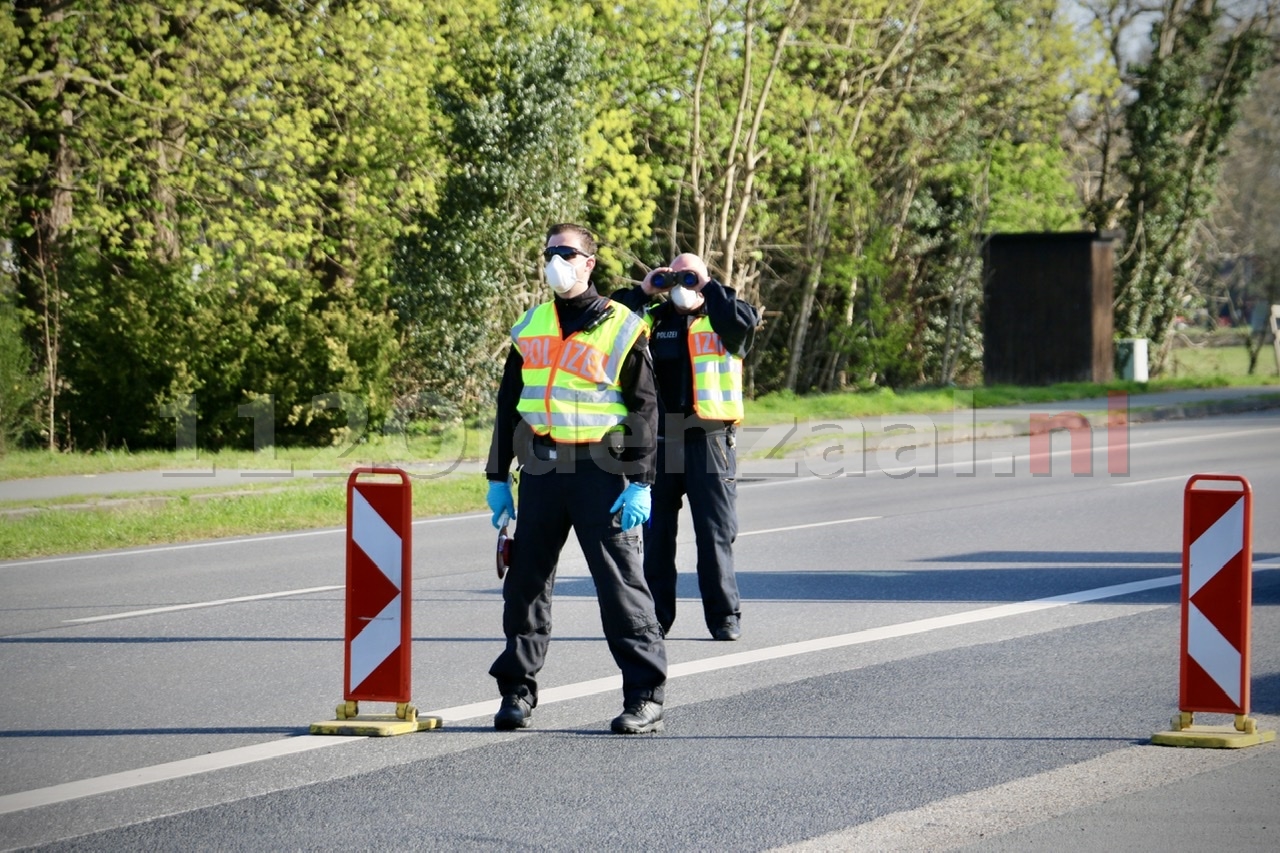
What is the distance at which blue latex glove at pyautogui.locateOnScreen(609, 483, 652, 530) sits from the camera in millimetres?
6160

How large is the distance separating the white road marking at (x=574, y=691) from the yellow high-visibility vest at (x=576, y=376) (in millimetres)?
1272

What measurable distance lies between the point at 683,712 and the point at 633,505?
0.97m

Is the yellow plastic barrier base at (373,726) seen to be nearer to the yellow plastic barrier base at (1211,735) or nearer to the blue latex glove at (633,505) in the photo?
the blue latex glove at (633,505)

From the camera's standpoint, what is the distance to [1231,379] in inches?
1147

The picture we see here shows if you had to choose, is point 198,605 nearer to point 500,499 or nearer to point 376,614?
point 376,614

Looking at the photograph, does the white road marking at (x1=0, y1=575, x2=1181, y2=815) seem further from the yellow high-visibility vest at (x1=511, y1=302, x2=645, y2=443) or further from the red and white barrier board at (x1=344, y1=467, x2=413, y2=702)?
the yellow high-visibility vest at (x1=511, y1=302, x2=645, y2=443)

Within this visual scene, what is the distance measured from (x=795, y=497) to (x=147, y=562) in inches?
234

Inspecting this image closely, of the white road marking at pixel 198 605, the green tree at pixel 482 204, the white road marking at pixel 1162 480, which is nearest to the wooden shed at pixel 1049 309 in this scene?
the green tree at pixel 482 204

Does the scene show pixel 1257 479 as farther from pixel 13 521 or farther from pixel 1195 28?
pixel 1195 28

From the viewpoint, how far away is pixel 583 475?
6254 millimetres

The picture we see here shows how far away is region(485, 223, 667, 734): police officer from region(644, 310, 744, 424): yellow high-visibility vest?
1.61m

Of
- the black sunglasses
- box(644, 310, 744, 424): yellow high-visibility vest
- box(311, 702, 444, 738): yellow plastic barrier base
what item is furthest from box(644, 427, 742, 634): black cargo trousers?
box(311, 702, 444, 738): yellow plastic barrier base

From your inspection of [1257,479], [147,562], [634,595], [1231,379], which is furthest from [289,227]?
[1231,379]

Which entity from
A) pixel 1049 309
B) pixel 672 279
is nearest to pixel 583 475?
pixel 672 279
